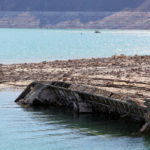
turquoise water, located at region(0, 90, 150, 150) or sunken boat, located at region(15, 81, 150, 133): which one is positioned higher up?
sunken boat, located at region(15, 81, 150, 133)

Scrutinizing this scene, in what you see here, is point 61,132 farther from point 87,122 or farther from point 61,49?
point 61,49

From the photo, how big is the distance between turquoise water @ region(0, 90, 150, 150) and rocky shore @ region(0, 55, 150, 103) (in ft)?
9.51

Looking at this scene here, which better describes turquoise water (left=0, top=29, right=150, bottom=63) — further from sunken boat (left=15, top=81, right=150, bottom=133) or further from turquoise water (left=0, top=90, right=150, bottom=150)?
turquoise water (left=0, top=90, right=150, bottom=150)

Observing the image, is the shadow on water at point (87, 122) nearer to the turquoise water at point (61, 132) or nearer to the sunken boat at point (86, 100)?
the turquoise water at point (61, 132)

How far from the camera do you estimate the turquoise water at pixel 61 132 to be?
1938 centimetres

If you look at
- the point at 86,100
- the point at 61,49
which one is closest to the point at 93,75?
the point at 86,100

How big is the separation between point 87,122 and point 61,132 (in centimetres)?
205

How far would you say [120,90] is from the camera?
26.7 meters

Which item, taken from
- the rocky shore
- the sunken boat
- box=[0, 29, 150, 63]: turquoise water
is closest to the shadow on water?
the sunken boat

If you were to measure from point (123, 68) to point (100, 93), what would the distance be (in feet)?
47.8

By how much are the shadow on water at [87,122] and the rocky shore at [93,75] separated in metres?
2.17

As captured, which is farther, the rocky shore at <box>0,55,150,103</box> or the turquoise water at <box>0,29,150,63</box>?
the turquoise water at <box>0,29,150,63</box>

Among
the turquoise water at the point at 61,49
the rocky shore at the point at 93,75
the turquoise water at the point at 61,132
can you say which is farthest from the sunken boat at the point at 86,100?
the turquoise water at the point at 61,49

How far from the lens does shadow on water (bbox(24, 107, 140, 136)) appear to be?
69.4 feet
